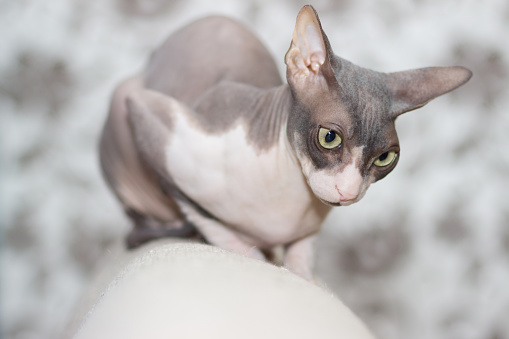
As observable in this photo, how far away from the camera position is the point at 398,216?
1061 millimetres

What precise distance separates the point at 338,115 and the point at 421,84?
108mm

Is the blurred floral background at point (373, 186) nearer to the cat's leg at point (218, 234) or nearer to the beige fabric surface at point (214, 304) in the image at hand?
the cat's leg at point (218, 234)

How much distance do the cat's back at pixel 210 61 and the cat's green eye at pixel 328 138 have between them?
19cm

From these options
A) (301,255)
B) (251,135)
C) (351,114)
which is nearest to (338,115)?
(351,114)

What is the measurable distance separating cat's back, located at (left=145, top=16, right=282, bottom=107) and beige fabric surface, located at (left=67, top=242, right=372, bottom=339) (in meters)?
0.27

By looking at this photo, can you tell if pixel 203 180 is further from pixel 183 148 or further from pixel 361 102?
pixel 361 102

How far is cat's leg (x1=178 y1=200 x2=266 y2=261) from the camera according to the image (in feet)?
2.03

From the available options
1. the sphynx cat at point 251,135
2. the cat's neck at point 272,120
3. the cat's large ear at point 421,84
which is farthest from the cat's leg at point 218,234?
the cat's large ear at point 421,84

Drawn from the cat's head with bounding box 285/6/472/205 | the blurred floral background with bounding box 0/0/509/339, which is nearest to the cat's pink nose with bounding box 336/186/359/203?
the cat's head with bounding box 285/6/472/205

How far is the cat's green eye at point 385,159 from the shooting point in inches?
19.7

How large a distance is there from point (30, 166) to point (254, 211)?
692 millimetres

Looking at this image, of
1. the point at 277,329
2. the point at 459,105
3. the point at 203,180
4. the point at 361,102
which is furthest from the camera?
the point at 459,105

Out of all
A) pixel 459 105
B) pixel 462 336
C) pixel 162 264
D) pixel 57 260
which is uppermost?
pixel 459 105

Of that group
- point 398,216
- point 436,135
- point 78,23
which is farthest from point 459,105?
point 78,23
